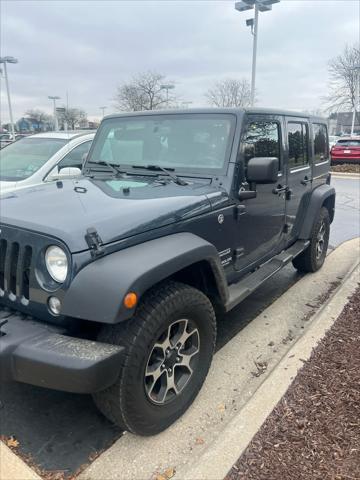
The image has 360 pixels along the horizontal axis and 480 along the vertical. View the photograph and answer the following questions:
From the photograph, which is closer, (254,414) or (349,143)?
(254,414)

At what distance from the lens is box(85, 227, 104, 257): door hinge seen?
2113mm

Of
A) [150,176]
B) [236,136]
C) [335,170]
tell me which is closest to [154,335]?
[150,176]

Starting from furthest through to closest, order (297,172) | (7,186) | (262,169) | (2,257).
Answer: (7,186)
(297,172)
(262,169)
(2,257)

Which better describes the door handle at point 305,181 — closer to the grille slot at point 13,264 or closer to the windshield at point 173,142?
the windshield at point 173,142

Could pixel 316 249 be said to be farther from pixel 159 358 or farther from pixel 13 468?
pixel 13 468

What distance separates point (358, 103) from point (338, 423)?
37.4m

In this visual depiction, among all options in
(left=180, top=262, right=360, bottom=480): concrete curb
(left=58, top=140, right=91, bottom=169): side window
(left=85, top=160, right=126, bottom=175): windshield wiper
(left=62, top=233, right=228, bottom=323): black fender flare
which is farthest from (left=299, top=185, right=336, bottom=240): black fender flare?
(left=58, top=140, right=91, bottom=169): side window


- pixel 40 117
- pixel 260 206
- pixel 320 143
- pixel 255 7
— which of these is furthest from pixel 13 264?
pixel 40 117

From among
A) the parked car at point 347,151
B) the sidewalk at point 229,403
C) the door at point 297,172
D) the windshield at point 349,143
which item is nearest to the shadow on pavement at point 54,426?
the sidewalk at point 229,403

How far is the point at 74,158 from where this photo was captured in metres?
5.98

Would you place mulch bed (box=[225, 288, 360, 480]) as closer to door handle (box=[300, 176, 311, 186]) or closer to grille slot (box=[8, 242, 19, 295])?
grille slot (box=[8, 242, 19, 295])

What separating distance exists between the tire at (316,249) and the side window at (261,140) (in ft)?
4.47

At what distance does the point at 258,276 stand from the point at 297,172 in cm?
140

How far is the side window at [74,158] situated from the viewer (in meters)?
5.86
